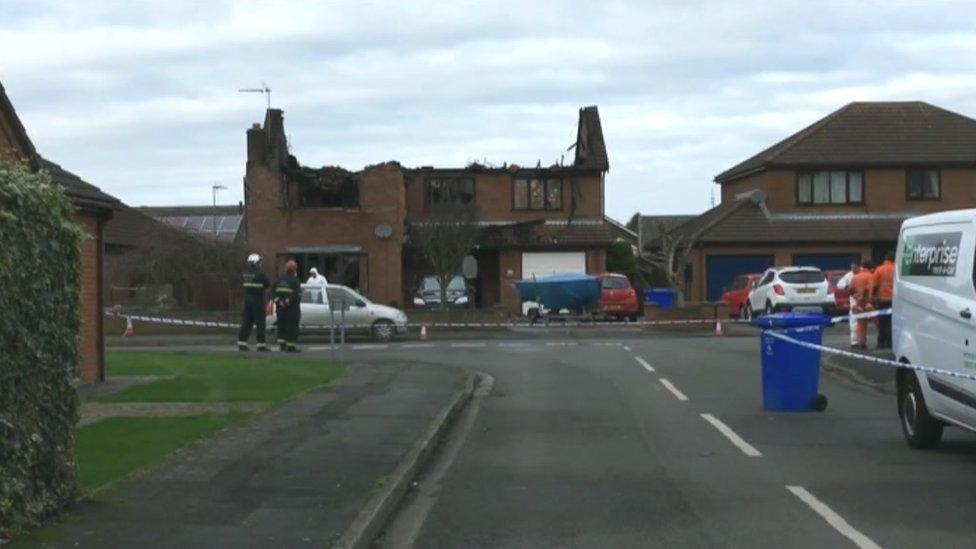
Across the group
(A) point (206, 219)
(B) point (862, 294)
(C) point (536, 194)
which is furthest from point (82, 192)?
(A) point (206, 219)

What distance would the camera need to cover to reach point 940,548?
9102 millimetres

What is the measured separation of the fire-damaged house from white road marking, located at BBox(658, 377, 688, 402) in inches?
1203

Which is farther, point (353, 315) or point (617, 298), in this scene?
point (617, 298)

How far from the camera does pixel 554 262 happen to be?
54969 millimetres

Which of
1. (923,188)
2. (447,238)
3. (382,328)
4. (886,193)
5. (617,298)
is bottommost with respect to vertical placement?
(382,328)

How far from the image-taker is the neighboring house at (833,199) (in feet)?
174

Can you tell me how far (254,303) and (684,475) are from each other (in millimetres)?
16904

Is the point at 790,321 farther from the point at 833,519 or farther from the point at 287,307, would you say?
the point at 287,307

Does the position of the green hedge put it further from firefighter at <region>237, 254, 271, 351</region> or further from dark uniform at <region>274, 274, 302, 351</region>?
dark uniform at <region>274, 274, 302, 351</region>

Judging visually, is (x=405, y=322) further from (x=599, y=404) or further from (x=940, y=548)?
(x=940, y=548)

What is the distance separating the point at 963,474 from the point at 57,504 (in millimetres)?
7668

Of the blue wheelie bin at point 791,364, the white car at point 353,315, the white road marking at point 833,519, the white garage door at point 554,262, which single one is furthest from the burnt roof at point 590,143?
the white road marking at point 833,519

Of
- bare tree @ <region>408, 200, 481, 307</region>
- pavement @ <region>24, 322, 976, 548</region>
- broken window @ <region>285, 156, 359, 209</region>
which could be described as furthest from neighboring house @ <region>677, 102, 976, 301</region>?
pavement @ <region>24, 322, 976, 548</region>

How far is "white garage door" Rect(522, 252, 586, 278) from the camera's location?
180 feet
